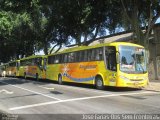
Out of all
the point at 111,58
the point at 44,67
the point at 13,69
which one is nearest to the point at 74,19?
the point at 44,67

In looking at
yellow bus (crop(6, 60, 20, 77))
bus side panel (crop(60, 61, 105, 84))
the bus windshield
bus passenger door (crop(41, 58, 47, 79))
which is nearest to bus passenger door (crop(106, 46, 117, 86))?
the bus windshield

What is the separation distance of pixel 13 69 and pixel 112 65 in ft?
116

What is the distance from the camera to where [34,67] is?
3988 centimetres

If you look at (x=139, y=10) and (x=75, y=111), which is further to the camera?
(x=139, y=10)

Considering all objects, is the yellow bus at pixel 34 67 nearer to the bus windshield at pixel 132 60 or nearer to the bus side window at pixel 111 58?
the bus side window at pixel 111 58

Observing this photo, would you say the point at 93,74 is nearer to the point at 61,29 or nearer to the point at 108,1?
the point at 108,1

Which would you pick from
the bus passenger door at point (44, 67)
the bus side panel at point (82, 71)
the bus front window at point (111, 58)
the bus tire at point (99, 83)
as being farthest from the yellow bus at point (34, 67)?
the bus front window at point (111, 58)

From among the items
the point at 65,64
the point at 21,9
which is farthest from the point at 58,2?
the point at 65,64

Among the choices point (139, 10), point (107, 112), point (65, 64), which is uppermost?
point (139, 10)

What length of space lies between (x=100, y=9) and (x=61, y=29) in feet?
34.3

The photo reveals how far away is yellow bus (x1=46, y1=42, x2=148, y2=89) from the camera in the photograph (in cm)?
2039

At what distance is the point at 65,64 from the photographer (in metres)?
28.5

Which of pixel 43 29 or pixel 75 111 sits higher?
pixel 43 29

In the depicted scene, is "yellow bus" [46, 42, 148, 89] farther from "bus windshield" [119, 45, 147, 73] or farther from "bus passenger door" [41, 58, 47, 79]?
"bus passenger door" [41, 58, 47, 79]
